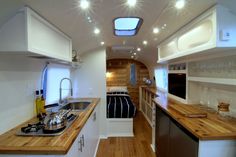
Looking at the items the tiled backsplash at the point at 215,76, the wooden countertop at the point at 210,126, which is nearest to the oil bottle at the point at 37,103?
the wooden countertop at the point at 210,126

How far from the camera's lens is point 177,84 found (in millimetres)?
3363

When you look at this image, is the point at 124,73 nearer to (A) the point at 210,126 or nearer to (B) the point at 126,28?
(B) the point at 126,28

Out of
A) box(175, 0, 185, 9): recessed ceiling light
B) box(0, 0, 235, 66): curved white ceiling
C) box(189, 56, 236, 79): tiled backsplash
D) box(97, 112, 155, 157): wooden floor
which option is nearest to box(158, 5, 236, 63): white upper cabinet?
box(0, 0, 235, 66): curved white ceiling

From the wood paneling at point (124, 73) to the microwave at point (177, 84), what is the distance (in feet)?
12.1

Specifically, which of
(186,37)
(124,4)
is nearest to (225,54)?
(186,37)

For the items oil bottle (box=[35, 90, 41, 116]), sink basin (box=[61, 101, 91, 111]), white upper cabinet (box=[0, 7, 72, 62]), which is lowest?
sink basin (box=[61, 101, 91, 111])

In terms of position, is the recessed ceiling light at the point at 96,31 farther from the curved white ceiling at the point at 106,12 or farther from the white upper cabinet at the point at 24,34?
the white upper cabinet at the point at 24,34

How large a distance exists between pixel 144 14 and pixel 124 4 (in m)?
0.41

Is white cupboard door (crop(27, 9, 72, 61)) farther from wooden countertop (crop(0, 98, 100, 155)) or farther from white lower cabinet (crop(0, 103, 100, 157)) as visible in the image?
white lower cabinet (crop(0, 103, 100, 157))

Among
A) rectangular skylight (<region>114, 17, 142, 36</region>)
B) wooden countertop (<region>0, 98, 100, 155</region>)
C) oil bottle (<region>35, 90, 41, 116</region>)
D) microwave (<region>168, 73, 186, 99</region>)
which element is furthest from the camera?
microwave (<region>168, 73, 186, 99</region>)

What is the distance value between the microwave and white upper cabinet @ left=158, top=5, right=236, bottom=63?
0.81 metres

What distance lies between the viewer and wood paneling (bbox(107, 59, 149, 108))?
7363mm

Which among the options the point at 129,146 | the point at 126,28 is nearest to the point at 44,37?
the point at 126,28

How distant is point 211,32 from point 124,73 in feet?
19.0
